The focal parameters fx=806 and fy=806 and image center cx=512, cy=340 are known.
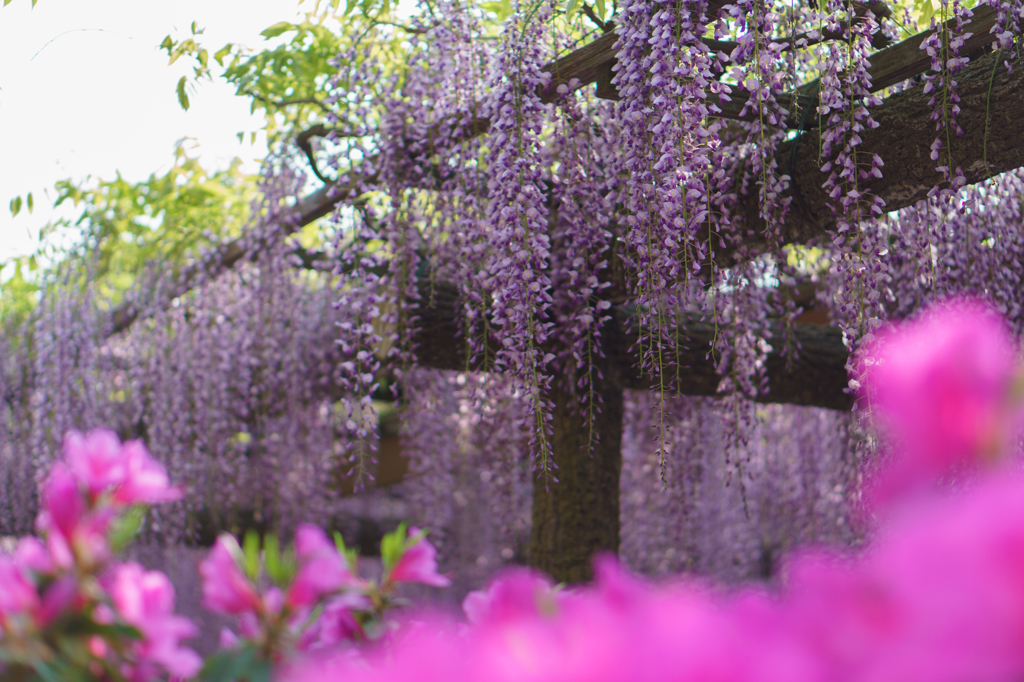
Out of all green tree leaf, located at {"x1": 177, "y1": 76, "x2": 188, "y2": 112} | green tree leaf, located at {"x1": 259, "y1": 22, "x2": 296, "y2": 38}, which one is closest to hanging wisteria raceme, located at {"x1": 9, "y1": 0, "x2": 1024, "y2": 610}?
green tree leaf, located at {"x1": 259, "y1": 22, "x2": 296, "y2": 38}

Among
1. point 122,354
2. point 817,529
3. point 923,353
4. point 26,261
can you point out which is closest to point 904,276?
point 817,529

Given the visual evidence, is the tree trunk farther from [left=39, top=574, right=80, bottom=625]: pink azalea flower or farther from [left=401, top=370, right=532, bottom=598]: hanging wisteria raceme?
[left=39, top=574, right=80, bottom=625]: pink azalea flower

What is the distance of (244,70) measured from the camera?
4539 mm

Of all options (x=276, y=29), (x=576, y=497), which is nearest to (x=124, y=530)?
(x=576, y=497)

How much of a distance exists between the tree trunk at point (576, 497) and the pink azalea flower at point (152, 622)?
315 centimetres

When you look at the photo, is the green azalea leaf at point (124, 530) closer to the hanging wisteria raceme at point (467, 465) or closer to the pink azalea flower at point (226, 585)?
the pink azalea flower at point (226, 585)

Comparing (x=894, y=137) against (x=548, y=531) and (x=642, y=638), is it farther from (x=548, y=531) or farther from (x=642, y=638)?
(x=642, y=638)

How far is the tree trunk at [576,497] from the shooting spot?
3.86 metres

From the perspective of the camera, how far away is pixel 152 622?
681 millimetres

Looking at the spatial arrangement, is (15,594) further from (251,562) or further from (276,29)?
(276,29)

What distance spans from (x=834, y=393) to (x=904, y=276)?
999 millimetres

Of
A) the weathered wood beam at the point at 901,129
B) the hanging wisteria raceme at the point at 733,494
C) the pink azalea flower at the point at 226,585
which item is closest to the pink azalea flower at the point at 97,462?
the pink azalea flower at the point at 226,585

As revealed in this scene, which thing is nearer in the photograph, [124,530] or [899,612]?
[899,612]

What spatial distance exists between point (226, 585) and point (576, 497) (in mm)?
3330
